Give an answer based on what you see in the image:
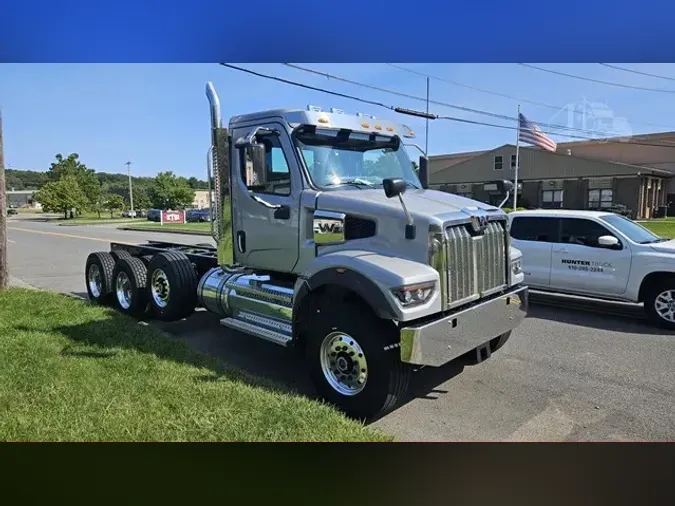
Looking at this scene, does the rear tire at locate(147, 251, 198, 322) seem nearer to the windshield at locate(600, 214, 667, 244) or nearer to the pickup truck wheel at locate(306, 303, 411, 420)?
the pickup truck wheel at locate(306, 303, 411, 420)

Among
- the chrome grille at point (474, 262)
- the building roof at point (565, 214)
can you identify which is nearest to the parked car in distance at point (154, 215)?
the building roof at point (565, 214)

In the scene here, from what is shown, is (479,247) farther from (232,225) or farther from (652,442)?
(232,225)

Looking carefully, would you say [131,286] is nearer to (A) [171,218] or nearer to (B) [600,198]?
(A) [171,218]

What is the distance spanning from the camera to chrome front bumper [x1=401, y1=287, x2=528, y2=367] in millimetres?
3768

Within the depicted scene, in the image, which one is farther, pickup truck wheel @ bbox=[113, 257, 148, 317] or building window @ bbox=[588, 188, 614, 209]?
building window @ bbox=[588, 188, 614, 209]

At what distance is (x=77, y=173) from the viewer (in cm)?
790

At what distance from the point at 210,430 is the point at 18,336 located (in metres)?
3.93

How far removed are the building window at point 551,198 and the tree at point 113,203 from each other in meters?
32.9

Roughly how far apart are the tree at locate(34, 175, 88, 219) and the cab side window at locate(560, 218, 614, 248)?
8194 mm

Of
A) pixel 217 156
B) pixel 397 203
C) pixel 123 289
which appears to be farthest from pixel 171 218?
pixel 397 203

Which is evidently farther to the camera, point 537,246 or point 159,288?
point 537,246

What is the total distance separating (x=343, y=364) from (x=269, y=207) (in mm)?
1874

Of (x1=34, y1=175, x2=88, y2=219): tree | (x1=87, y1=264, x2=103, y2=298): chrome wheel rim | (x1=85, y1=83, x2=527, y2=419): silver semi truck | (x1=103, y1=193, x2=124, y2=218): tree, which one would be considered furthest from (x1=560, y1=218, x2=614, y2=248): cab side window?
(x1=103, y1=193, x2=124, y2=218): tree

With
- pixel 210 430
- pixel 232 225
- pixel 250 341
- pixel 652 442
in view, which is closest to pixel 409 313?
pixel 210 430
